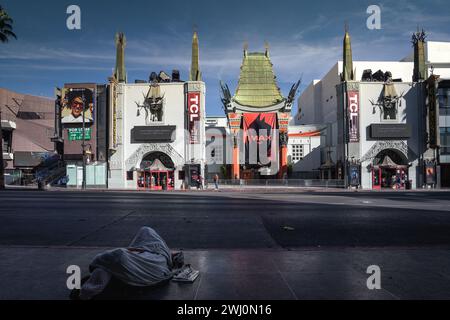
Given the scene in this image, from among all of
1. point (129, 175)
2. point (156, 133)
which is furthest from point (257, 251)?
point (129, 175)

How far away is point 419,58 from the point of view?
4031 cm

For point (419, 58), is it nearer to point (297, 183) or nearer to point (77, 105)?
point (297, 183)

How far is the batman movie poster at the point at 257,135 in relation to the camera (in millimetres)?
49781

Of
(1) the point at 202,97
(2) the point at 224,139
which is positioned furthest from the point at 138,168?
(2) the point at 224,139

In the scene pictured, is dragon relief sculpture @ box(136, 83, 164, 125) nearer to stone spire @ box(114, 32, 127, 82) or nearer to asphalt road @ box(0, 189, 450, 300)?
stone spire @ box(114, 32, 127, 82)

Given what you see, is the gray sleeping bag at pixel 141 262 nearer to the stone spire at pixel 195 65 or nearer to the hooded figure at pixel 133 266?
the hooded figure at pixel 133 266

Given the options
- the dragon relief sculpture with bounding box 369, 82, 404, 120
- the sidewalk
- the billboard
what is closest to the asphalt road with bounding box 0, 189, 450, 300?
the sidewalk

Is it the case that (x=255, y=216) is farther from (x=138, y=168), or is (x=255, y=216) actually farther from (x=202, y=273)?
(x=138, y=168)

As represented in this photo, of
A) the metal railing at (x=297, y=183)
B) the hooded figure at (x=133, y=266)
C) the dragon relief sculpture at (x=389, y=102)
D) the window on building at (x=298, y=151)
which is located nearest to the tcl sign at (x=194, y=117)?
the metal railing at (x=297, y=183)

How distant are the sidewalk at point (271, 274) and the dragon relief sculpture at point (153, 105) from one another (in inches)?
1322

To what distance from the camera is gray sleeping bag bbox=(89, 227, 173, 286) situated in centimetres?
444

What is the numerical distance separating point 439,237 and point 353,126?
104ft

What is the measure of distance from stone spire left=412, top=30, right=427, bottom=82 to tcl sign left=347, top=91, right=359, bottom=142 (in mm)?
7406

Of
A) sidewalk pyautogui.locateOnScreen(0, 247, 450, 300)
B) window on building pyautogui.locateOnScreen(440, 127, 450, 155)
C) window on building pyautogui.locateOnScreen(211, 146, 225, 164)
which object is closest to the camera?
sidewalk pyautogui.locateOnScreen(0, 247, 450, 300)
